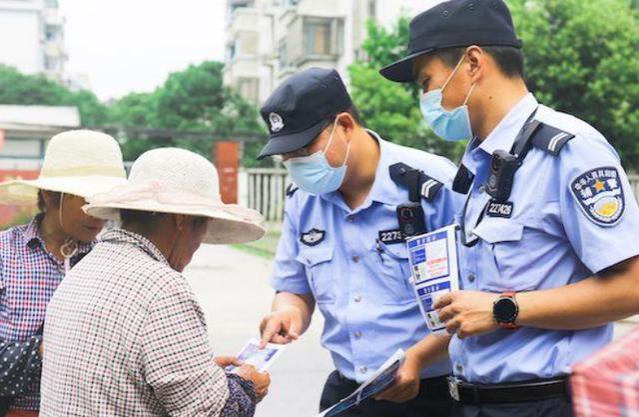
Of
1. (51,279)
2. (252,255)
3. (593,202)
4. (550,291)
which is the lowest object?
(252,255)

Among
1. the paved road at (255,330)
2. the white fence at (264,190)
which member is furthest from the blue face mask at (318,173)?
the white fence at (264,190)

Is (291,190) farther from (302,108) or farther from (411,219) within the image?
(411,219)

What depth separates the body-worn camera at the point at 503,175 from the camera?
84.2 inches

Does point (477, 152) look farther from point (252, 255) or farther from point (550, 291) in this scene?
point (252, 255)

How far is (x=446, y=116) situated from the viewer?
2.39 meters

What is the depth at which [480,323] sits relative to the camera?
2.09 meters

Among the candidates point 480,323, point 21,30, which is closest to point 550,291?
point 480,323

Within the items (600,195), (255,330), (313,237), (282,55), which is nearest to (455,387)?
(600,195)

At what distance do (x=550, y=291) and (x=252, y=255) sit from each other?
20801 millimetres

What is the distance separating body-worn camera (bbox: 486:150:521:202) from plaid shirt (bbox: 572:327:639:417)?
1060mm

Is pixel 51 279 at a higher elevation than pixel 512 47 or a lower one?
lower

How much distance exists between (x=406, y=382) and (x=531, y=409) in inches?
17.3

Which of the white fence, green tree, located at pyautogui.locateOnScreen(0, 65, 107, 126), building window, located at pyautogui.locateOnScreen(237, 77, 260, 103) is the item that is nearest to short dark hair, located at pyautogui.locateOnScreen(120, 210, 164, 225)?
the white fence

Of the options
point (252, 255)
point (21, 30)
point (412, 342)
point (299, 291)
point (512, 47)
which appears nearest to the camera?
point (512, 47)
